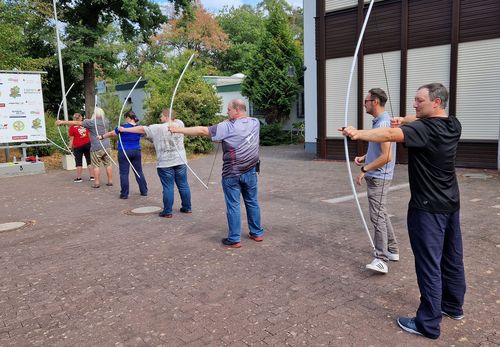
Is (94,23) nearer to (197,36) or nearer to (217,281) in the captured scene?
(197,36)

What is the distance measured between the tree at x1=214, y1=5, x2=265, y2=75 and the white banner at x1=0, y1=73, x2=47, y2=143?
28.5 m

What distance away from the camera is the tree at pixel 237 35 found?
1681 inches

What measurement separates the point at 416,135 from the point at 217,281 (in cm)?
258

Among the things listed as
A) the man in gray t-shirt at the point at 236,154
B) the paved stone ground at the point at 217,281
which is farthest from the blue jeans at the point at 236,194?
the paved stone ground at the point at 217,281

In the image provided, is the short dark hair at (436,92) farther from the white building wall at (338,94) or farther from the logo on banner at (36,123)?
the logo on banner at (36,123)

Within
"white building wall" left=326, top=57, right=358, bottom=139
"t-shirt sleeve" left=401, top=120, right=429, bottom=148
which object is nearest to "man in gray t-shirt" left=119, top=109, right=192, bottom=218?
"t-shirt sleeve" left=401, top=120, right=429, bottom=148

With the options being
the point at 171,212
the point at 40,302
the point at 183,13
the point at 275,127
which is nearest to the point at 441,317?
the point at 40,302

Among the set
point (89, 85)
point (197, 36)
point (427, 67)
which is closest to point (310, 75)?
point (427, 67)

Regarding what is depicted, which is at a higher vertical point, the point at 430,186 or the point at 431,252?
the point at 430,186

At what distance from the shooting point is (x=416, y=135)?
10.6 feet

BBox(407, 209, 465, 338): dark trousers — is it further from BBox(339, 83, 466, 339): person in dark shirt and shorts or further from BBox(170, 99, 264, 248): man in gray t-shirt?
BBox(170, 99, 264, 248): man in gray t-shirt

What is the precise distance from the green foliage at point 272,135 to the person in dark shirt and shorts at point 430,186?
1974 cm

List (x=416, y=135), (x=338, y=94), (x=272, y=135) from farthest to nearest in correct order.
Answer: (x=272, y=135), (x=338, y=94), (x=416, y=135)

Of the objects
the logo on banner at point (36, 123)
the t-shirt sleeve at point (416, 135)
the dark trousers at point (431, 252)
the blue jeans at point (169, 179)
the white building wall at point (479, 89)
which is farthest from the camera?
the logo on banner at point (36, 123)
